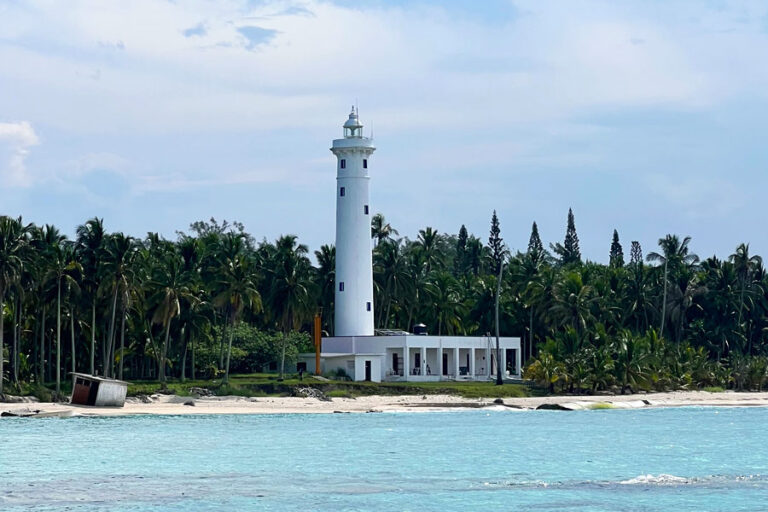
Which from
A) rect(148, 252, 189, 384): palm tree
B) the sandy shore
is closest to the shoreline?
the sandy shore

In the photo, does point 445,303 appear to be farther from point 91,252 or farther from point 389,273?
point 91,252

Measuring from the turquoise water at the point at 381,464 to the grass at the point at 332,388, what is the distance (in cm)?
847

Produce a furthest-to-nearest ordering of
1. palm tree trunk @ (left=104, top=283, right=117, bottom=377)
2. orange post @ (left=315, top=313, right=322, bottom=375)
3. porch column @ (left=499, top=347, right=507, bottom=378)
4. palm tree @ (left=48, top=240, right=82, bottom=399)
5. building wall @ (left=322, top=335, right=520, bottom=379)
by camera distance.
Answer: porch column @ (left=499, top=347, right=507, bottom=378) → building wall @ (left=322, top=335, right=520, bottom=379) → orange post @ (left=315, top=313, right=322, bottom=375) → palm tree trunk @ (left=104, top=283, right=117, bottom=377) → palm tree @ (left=48, top=240, right=82, bottom=399)

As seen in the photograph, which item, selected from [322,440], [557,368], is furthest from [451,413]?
[322,440]

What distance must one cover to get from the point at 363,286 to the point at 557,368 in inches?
549

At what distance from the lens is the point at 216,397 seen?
70.9m

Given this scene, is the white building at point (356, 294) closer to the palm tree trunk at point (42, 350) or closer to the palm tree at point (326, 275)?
the palm tree at point (326, 275)

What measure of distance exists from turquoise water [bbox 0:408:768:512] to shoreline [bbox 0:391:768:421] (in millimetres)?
2143

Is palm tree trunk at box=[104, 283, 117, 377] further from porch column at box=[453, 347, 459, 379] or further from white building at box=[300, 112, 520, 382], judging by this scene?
porch column at box=[453, 347, 459, 379]

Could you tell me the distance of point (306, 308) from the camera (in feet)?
276

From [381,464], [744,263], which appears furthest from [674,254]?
[381,464]

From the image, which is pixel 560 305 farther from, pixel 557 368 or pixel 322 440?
pixel 322 440

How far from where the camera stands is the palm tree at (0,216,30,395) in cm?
6494

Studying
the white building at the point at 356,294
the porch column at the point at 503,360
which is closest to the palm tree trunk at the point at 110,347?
the white building at the point at 356,294
